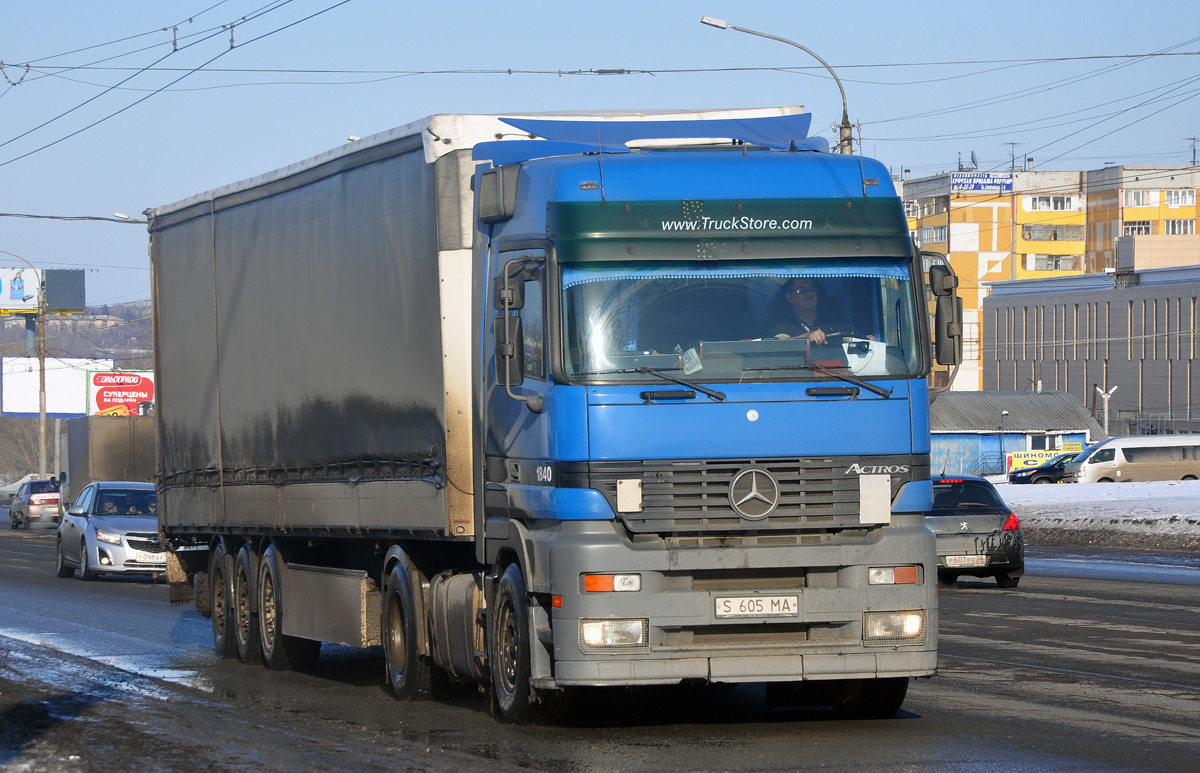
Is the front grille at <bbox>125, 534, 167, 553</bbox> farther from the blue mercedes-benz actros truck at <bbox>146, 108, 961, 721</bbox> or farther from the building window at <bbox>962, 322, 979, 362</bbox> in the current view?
the building window at <bbox>962, 322, 979, 362</bbox>

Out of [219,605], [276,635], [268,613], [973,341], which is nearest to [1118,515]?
[219,605]

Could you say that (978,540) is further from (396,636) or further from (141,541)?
(141,541)

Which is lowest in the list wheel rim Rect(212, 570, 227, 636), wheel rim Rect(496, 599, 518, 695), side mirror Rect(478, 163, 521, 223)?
wheel rim Rect(212, 570, 227, 636)

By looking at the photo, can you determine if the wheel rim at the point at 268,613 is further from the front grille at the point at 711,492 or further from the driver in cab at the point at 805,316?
the driver in cab at the point at 805,316

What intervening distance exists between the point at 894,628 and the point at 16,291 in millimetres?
105557

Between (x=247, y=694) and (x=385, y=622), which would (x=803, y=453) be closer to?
(x=385, y=622)

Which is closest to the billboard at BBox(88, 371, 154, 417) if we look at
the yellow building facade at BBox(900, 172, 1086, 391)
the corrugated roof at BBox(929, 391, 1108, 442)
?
the corrugated roof at BBox(929, 391, 1108, 442)

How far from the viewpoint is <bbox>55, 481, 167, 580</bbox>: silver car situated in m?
25.8

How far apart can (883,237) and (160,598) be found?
15.5m

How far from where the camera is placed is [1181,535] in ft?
102

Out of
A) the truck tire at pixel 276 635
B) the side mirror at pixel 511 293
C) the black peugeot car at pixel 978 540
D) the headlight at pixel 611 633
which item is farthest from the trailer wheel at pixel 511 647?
the black peugeot car at pixel 978 540

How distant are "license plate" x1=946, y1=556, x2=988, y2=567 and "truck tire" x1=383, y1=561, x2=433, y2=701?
437 inches

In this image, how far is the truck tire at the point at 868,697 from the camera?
9.45 meters

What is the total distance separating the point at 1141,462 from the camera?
56.0 m
